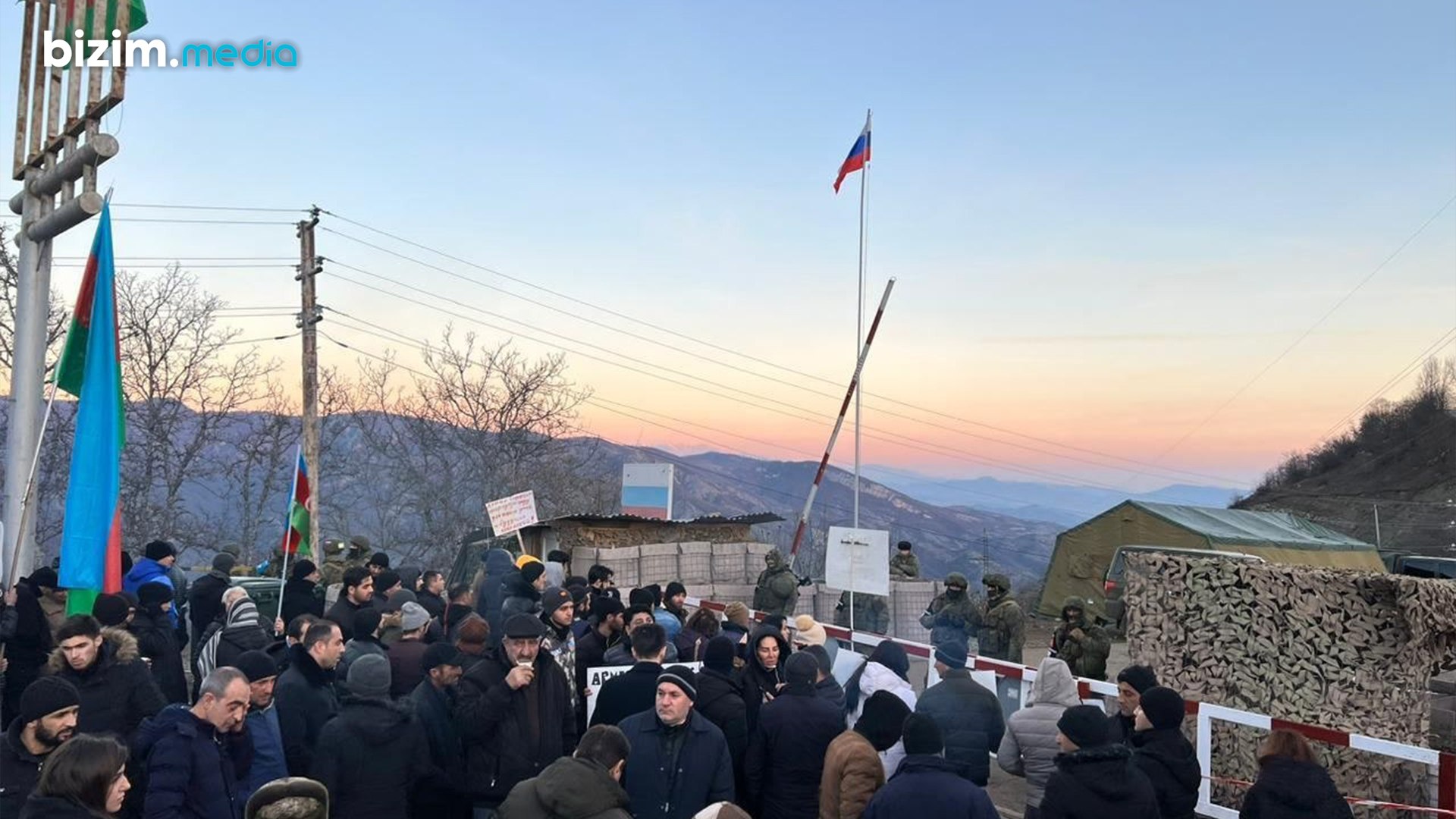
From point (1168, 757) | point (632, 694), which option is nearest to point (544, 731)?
point (632, 694)

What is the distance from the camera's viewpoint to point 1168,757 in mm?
5969

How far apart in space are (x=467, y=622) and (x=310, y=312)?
20703 millimetres

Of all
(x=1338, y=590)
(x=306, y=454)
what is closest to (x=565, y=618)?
(x=1338, y=590)

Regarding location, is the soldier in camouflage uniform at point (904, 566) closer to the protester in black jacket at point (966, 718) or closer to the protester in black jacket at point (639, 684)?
the protester in black jacket at point (966, 718)

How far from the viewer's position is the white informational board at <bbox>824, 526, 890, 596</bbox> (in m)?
14.2

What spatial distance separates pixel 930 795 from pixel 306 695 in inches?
152

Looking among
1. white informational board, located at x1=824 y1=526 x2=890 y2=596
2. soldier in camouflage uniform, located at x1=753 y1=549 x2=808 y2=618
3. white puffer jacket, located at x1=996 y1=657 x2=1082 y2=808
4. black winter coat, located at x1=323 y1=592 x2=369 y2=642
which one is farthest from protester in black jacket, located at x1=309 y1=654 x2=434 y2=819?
soldier in camouflage uniform, located at x1=753 y1=549 x2=808 y2=618

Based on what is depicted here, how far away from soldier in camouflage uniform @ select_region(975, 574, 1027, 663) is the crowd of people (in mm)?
5690

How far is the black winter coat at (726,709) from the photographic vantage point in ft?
22.3

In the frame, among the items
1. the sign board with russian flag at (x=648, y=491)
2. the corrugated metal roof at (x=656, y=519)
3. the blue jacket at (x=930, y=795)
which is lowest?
the blue jacket at (x=930, y=795)

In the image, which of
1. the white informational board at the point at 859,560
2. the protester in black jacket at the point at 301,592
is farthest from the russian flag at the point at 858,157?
the protester in black jacket at the point at 301,592

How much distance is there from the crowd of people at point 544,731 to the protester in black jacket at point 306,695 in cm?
1

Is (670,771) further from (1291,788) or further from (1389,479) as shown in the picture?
(1389,479)

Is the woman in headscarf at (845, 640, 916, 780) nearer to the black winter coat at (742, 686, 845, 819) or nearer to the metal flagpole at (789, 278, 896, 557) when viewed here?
the black winter coat at (742, 686, 845, 819)
